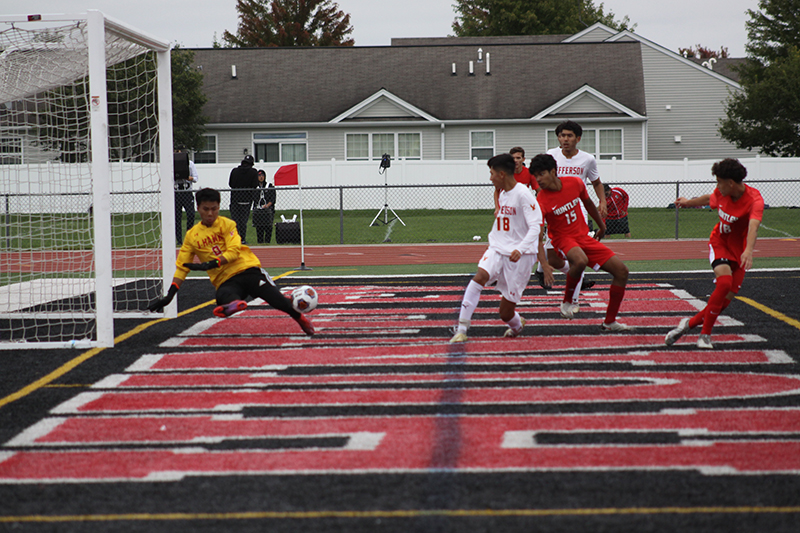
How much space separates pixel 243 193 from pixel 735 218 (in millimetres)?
13244

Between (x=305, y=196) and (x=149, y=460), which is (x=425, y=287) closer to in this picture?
(x=149, y=460)

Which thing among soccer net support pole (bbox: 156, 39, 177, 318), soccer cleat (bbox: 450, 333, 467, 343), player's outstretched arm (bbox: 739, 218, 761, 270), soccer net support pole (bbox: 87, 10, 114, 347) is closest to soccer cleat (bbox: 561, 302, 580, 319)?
soccer cleat (bbox: 450, 333, 467, 343)

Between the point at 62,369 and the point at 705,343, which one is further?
the point at 705,343

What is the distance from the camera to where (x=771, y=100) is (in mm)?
31672

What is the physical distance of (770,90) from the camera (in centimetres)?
3136

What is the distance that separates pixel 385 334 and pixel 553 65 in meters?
30.7

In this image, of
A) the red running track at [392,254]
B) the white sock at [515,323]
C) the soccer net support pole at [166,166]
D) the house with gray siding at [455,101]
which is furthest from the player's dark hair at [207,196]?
the house with gray siding at [455,101]

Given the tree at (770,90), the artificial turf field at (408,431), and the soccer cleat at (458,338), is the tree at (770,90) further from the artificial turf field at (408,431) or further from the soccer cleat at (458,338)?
the soccer cleat at (458,338)

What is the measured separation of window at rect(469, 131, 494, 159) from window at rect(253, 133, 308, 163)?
7.07m

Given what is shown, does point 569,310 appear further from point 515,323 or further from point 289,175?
point 289,175

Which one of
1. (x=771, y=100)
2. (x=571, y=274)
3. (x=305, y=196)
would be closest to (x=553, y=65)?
(x=771, y=100)

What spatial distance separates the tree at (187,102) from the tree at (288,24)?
980 inches

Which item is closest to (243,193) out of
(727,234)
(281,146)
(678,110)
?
(727,234)

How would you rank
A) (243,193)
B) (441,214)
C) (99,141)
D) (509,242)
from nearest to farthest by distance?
(99,141), (509,242), (243,193), (441,214)
